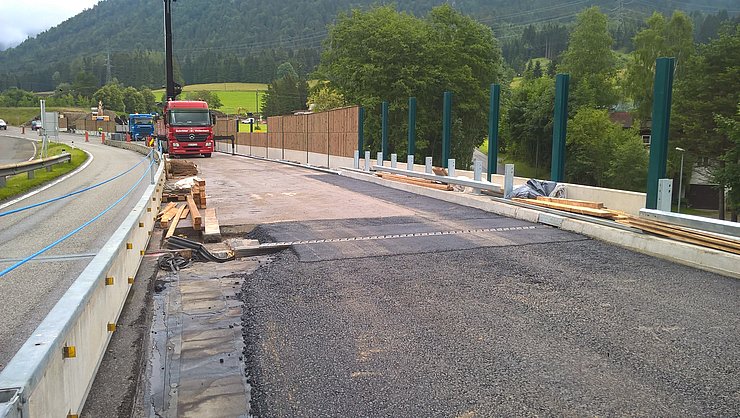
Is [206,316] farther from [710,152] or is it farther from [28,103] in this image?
[28,103]

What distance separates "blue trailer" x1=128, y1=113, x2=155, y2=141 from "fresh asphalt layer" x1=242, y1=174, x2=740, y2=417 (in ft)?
200

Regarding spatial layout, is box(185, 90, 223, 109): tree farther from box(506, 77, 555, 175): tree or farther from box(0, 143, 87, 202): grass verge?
box(0, 143, 87, 202): grass verge

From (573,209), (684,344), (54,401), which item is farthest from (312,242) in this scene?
(54,401)

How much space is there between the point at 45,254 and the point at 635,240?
8.78 metres

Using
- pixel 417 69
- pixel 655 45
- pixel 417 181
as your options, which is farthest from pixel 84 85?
pixel 417 181

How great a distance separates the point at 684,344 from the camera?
5.30 metres

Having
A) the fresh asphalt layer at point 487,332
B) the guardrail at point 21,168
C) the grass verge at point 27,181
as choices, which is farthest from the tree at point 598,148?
the fresh asphalt layer at point 487,332

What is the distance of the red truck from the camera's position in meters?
37.6

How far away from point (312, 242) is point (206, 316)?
3.64 m

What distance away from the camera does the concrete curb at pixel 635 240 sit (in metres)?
7.79

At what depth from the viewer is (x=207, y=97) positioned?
148250mm

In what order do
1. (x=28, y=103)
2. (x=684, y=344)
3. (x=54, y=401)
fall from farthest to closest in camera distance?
(x=28, y=103), (x=684, y=344), (x=54, y=401)

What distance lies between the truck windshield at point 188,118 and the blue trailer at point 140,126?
27775mm

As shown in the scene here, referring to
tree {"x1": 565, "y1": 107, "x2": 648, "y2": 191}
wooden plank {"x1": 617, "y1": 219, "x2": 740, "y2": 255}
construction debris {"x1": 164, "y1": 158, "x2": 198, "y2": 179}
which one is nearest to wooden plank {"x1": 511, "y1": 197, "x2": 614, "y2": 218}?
wooden plank {"x1": 617, "y1": 219, "x2": 740, "y2": 255}
